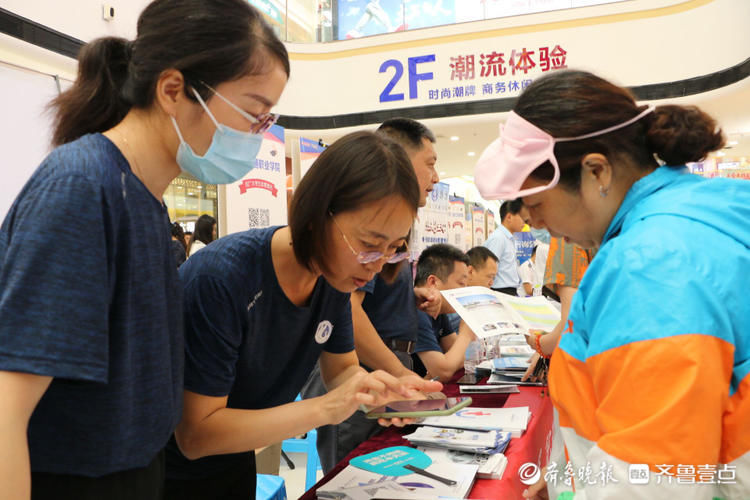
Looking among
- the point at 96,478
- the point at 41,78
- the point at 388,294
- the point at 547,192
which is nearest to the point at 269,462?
the point at 388,294

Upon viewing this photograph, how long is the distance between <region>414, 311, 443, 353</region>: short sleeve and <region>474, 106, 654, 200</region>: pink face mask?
4.52 ft

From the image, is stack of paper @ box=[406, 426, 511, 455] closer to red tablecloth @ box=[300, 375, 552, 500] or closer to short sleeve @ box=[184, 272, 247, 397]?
red tablecloth @ box=[300, 375, 552, 500]

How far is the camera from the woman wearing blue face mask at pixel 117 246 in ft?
2.08

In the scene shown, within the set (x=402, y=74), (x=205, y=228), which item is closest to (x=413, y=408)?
(x=205, y=228)

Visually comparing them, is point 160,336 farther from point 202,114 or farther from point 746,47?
point 746,47

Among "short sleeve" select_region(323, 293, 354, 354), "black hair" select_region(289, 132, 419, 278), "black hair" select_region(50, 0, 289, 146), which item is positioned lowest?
"short sleeve" select_region(323, 293, 354, 354)

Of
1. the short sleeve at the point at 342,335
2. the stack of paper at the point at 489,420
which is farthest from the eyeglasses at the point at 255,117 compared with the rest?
the stack of paper at the point at 489,420

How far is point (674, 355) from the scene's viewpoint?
67cm

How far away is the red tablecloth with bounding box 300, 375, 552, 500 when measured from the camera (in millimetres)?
1267

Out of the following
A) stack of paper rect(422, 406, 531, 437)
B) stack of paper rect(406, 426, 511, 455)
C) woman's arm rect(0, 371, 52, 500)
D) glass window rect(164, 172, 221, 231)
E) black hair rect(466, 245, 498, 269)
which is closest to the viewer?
woman's arm rect(0, 371, 52, 500)

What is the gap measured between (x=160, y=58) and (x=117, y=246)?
35cm

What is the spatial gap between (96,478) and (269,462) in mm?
2164

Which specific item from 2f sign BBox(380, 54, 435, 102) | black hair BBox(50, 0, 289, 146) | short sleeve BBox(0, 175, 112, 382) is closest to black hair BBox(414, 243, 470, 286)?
black hair BBox(50, 0, 289, 146)

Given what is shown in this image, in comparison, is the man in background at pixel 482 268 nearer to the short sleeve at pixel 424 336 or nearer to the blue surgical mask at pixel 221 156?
the short sleeve at pixel 424 336
